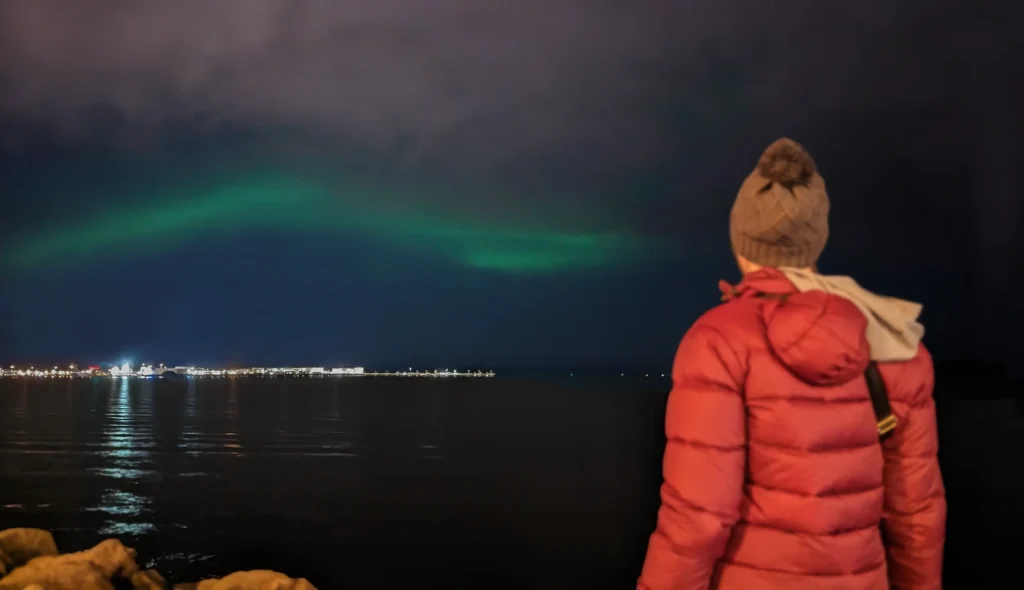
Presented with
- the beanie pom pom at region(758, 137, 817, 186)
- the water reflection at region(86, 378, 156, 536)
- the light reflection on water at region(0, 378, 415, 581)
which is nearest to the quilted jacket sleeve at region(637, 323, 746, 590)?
the beanie pom pom at region(758, 137, 817, 186)

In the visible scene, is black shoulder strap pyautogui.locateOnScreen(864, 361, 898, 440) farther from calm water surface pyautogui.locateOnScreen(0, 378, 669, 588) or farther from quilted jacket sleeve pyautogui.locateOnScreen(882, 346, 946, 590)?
calm water surface pyautogui.locateOnScreen(0, 378, 669, 588)

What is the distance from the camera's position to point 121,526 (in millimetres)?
17891

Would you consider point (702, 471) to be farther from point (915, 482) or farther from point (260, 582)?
point (260, 582)

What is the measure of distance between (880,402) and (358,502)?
811 inches

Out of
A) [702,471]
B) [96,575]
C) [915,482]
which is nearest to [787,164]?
[702,471]

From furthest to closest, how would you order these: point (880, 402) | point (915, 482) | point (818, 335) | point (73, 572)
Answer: point (73, 572)
point (915, 482)
point (880, 402)
point (818, 335)

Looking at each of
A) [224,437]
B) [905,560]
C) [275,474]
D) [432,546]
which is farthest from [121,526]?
[224,437]

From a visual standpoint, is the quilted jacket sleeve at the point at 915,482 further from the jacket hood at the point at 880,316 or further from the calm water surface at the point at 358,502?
the calm water surface at the point at 358,502

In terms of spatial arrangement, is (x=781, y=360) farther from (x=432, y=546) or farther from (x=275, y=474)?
(x=275, y=474)

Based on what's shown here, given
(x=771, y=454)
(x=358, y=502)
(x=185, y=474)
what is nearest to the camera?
(x=771, y=454)

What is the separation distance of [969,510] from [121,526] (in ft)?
71.8

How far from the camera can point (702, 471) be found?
2.46 metres

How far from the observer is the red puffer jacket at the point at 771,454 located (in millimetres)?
2451

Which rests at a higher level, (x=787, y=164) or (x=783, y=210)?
(x=787, y=164)
